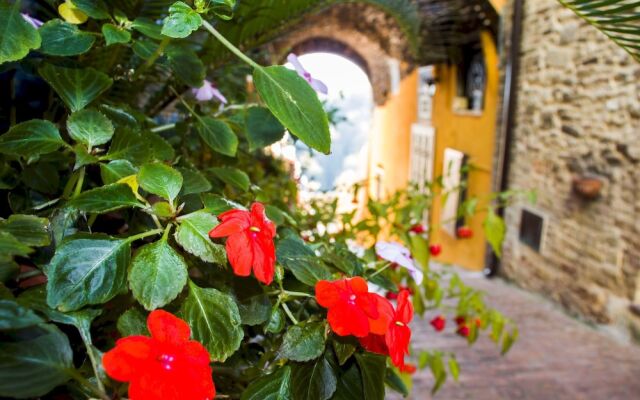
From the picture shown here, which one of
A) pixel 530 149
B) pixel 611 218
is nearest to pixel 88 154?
pixel 611 218

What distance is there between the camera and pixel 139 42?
0.55 meters

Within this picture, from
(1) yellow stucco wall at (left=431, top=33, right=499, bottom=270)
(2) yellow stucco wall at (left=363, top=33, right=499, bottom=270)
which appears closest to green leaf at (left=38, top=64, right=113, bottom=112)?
(2) yellow stucco wall at (left=363, top=33, right=499, bottom=270)

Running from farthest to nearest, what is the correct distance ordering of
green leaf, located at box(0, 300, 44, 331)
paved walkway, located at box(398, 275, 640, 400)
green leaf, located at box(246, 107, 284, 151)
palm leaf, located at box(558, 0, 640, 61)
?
paved walkway, located at box(398, 275, 640, 400)
palm leaf, located at box(558, 0, 640, 61)
green leaf, located at box(246, 107, 284, 151)
green leaf, located at box(0, 300, 44, 331)

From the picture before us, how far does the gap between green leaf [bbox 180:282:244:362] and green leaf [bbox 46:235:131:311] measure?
0.05m

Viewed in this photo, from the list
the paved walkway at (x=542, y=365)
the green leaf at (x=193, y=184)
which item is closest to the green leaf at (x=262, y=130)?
the green leaf at (x=193, y=184)

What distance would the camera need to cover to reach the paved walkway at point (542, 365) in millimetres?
2522

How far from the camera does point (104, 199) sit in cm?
39

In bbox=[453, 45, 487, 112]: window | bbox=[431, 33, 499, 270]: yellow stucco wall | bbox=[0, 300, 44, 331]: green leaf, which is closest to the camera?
bbox=[0, 300, 44, 331]: green leaf

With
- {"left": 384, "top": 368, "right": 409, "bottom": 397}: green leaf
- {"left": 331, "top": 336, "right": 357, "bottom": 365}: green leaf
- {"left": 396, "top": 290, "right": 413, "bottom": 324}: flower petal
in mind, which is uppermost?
{"left": 396, "top": 290, "right": 413, "bottom": 324}: flower petal

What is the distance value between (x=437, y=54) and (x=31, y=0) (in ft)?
17.5

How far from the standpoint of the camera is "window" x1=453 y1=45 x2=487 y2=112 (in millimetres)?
5812

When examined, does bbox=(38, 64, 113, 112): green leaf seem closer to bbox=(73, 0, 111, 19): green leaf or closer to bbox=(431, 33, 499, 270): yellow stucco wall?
bbox=(73, 0, 111, 19): green leaf

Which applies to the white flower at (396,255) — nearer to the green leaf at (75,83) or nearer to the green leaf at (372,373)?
the green leaf at (372,373)

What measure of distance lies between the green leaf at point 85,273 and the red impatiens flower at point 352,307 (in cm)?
15
